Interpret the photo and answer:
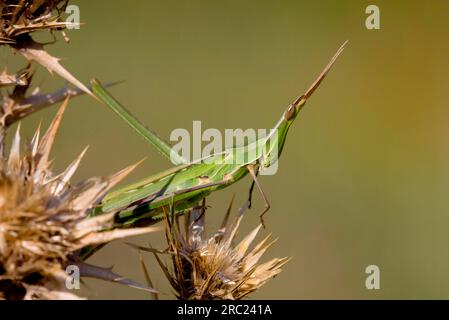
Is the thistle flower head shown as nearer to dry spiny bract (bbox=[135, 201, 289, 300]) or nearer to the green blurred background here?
dry spiny bract (bbox=[135, 201, 289, 300])

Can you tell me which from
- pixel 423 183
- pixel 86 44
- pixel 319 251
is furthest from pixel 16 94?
pixel 423 183

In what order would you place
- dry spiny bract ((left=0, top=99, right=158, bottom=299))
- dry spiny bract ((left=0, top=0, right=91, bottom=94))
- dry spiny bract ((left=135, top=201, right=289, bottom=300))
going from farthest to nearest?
1. dry spiny bract ((left=135, top=201, right=289, bottom=300))
2. dry spiny bract ((left=0, top=0, right=91, bottom=94))
3. dry spiny bract ((left=0, top=99, right=158, bottom=299))

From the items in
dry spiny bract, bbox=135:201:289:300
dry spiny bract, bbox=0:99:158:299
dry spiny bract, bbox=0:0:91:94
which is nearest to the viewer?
dry spiny bract, bbox=0:99:158:299

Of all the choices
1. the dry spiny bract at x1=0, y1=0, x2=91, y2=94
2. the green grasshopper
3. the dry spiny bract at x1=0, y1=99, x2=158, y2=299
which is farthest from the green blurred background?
the dry spiny bract at x1=0, y1=99, x2=158, y2=299

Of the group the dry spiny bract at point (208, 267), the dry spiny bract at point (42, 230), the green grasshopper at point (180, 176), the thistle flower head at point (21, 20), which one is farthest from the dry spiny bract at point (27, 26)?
the dry spiny bract at point (208, 267)

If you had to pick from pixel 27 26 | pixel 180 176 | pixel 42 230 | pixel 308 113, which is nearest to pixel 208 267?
pixel 180 176

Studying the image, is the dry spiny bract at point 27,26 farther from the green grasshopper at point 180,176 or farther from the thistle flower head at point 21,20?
the green grasshopper at point 180,176
